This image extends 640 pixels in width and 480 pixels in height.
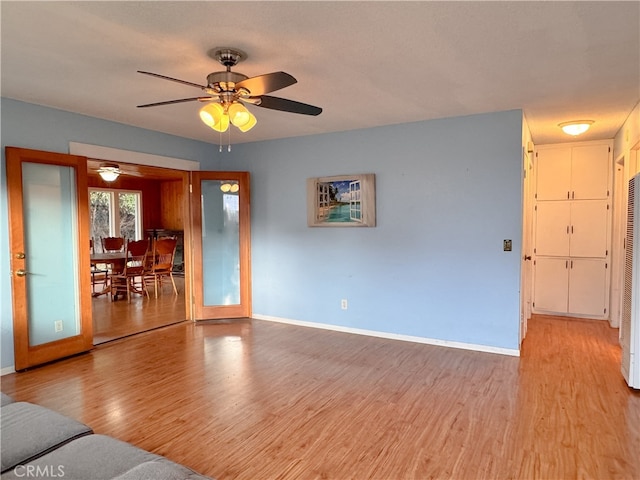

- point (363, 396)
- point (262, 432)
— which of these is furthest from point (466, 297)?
point (262, 432)

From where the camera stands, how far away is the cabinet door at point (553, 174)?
215 inches

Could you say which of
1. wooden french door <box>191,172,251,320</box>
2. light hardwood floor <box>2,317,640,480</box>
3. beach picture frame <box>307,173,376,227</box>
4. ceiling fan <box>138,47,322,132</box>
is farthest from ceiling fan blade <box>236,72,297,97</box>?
wooden french door <box>191,172,251,320</box>

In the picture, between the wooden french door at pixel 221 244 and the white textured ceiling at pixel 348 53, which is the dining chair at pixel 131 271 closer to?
the wooden french door at pixel 221 244

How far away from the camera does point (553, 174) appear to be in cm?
555

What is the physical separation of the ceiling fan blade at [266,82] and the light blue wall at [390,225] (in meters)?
2.38

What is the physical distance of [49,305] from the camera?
3.78 m

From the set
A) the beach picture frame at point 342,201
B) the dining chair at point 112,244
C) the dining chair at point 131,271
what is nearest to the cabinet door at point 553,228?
the beach picture frame at point 342,201

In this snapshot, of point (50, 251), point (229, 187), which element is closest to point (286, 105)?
point (50, 251)

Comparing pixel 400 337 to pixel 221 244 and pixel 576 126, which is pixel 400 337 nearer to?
pixel 221 244

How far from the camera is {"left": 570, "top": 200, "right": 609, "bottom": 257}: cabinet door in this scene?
5297 mm

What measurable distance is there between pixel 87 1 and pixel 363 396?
9.61 ft

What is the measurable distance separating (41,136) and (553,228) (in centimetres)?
609

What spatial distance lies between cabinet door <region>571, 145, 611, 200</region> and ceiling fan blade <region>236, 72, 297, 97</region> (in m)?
4.74

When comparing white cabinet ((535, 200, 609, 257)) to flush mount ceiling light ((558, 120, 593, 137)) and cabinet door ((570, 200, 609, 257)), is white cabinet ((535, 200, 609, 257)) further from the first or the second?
flush mount ceiling light ((558, 120, 593, 137))
